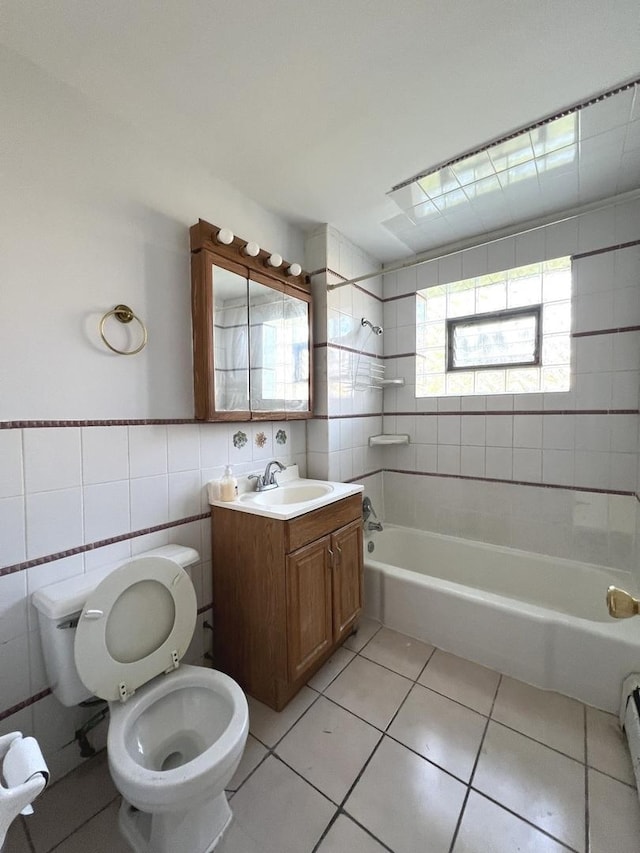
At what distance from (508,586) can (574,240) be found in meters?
2.18

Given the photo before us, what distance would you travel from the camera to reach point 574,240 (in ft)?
6.68

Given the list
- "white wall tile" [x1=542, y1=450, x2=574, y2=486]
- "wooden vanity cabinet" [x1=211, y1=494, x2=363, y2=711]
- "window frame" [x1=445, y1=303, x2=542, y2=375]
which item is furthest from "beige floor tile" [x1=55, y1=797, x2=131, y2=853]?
"window frame" [x1=445, y1=303, x2=542, y2=375]

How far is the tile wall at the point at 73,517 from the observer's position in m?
1.11

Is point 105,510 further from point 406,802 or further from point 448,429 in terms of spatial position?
point 448,429

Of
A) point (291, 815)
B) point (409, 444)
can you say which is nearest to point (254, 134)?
point (409, 444)

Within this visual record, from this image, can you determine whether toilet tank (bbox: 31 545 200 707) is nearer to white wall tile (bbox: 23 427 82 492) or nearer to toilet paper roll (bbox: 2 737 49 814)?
white wall tile (bbox: 23 427 82 492)

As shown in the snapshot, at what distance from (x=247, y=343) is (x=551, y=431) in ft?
6.26

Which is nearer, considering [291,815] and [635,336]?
[291,815]

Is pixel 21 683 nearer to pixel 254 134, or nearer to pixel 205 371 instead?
pixel 205 371

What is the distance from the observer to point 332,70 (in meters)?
1.18

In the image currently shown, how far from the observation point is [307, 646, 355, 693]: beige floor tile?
5.36 feet

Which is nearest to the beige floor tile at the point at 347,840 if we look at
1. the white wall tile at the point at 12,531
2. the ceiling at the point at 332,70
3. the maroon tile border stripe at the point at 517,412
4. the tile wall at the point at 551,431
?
the white wall tile at the point at 12,531

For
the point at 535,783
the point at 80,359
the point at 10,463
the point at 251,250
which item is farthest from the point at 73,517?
the point at 535,783

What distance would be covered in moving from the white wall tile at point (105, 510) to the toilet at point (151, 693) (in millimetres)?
144
